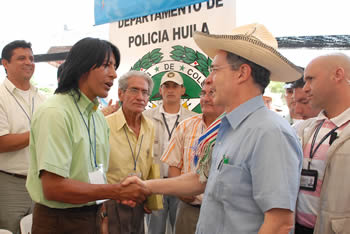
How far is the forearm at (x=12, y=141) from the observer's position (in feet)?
9.36

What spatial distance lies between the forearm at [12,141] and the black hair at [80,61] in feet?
4.32

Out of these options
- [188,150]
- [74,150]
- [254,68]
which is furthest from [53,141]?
[188,150]

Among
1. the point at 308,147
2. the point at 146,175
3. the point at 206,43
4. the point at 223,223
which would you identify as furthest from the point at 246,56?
the point at 146,175

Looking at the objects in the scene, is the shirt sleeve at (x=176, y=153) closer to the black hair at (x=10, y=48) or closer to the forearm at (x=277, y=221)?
the forearm at (x=277, y=221)

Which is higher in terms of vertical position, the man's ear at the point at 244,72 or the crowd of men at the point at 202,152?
the man's ear at the point at 244,72

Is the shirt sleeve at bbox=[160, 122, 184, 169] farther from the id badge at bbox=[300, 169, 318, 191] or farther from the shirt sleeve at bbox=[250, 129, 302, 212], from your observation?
the shirt sleeve at bbox=[250, 129, 302, 212]

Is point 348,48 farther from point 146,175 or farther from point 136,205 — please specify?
point 136,205

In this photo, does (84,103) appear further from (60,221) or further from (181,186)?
(181,186)

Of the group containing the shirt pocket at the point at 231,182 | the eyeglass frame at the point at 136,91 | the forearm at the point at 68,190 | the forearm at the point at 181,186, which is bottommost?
the forearm at the point at 181,186

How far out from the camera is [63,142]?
1633mm

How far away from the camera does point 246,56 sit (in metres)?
1.38

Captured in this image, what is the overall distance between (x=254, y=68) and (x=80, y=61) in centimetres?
106

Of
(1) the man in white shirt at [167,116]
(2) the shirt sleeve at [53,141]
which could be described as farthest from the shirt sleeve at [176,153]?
(2) the shirt sleeve at [53,141]

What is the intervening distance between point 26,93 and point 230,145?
2671 mm
